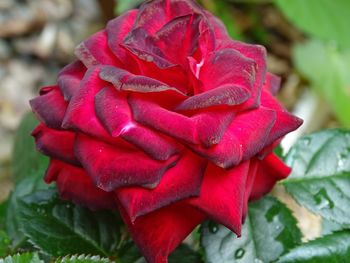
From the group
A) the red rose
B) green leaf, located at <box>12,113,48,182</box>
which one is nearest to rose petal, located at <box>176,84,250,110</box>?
the red rose

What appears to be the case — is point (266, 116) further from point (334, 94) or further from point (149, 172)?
point (334, 94)

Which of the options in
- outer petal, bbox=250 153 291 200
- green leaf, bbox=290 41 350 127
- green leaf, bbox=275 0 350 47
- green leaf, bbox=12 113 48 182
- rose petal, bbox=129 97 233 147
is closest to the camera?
rose petal, bbox=129 97 233 147

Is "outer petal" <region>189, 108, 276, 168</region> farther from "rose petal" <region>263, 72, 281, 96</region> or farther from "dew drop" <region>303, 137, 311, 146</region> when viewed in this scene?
"dew drop" <region>303, 137, 311, 146</region>

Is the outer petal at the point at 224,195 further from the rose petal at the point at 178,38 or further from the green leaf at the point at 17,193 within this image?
the green leaf at the point at 17,193

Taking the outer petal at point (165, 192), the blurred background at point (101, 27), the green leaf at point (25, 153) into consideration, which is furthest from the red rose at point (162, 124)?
the blurred background at point (101, 27)

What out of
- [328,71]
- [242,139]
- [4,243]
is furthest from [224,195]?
[328,71]

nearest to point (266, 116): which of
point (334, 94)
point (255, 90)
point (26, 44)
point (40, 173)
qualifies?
point (255, 90)
